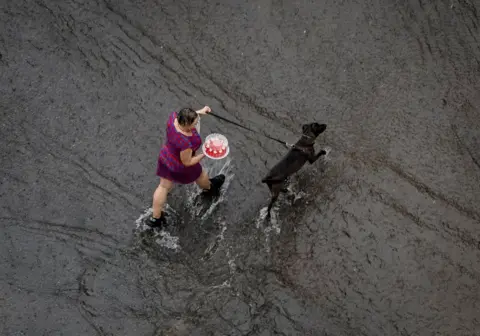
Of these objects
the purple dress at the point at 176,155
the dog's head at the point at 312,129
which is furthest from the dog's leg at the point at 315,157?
the purple dress at the point at 176,155

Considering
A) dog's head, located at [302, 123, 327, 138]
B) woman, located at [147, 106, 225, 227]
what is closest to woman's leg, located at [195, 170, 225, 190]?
woman, located at [147, 106, 225, 227]

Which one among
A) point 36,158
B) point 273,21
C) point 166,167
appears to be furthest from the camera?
point 273,21

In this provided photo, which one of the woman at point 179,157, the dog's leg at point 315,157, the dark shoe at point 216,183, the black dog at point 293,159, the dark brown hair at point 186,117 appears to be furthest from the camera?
the dark shoe at point 216,183

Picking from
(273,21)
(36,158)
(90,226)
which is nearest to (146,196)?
(90,226)

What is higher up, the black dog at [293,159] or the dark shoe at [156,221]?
the black dog at [293,159]

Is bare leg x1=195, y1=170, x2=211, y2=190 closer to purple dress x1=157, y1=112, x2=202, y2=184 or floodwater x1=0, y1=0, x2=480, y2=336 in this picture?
purple dress x1=157, y1=112, x2=202, y2=184

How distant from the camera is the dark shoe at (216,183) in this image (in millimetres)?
5716

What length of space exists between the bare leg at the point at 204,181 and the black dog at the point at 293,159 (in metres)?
0.66

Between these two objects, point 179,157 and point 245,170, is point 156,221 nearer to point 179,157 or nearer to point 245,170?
point 179,157

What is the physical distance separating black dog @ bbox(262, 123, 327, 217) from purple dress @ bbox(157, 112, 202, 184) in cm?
74

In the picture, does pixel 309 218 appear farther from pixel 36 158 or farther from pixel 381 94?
pixel 36 158

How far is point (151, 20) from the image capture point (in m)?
7.02

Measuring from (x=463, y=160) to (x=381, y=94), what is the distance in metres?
1.21

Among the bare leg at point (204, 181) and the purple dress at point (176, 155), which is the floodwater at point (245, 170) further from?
the purple dress at point (176, 155)
